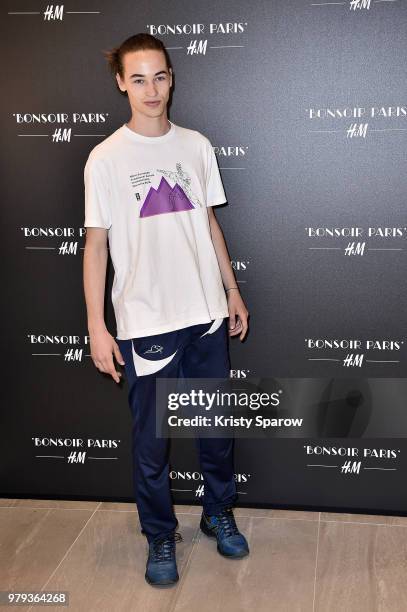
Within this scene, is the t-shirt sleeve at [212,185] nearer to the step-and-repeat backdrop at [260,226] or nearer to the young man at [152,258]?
the young man at [152,258]

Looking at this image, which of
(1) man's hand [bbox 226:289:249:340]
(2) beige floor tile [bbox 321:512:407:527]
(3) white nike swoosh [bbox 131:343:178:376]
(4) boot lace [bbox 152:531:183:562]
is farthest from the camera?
(2) beige floor tile [bbox 321:512:407:527]

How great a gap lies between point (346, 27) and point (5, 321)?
1636 mm

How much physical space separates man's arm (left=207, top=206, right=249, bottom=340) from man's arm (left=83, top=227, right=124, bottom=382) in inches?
15.5

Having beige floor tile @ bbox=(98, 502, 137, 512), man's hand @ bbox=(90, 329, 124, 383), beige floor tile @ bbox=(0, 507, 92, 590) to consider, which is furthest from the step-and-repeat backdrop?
man's hand @ bbox=(90, 329, 124, 383)

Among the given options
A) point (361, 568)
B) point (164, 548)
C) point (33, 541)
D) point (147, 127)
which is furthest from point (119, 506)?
point (147, 127)

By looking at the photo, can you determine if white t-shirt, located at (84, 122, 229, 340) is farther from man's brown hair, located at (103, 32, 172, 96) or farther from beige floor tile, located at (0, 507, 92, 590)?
beige floor tile, located at (0, 507, 92, 590)

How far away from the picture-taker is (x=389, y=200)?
102 inches

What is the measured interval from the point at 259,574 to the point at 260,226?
1.19m

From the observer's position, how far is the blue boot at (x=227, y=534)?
99.2 inches

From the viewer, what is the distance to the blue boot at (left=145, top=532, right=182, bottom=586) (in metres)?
2.39

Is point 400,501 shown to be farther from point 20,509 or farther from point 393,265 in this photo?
point 20,509

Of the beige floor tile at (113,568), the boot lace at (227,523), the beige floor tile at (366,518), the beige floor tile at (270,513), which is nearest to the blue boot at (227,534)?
the boot lace at (227,523)

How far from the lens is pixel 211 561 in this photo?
2.51 meters

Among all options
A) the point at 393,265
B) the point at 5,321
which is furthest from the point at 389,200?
the point at 5,321
